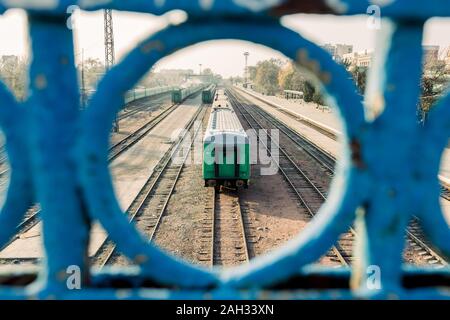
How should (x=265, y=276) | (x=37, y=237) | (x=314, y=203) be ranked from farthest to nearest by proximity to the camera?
(x=314, y=203) < (x=37, y=237) < (x=265, y=276)

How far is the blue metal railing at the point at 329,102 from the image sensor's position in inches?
50.1

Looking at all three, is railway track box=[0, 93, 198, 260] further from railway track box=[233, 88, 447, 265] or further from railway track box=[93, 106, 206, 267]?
railway track box=[233, 88, 447, 265]

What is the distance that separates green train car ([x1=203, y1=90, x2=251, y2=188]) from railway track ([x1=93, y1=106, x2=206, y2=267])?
5.91 ft

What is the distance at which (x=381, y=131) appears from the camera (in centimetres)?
133

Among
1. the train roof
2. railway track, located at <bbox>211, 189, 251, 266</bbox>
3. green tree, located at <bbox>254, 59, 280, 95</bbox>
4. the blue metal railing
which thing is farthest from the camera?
green tree, located at <bbox>254, 59, 280, 95</bbox>

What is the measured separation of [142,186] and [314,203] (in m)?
6.32

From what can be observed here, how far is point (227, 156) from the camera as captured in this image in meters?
12.9

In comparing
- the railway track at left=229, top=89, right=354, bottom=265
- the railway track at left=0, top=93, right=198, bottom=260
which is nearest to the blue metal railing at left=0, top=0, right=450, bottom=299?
the railway track at left=229, top=89, right=354, bottom=265

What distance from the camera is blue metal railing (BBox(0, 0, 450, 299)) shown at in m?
1.27

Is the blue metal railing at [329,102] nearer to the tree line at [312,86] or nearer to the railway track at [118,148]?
the tree line at [312,86]

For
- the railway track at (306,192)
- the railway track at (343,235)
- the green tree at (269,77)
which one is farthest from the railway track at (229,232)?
the green tree at (269,77)

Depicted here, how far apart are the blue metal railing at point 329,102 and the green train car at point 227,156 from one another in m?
11.1

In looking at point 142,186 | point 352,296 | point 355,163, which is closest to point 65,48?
point 355,163

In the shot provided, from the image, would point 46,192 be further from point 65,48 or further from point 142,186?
point 142,186
